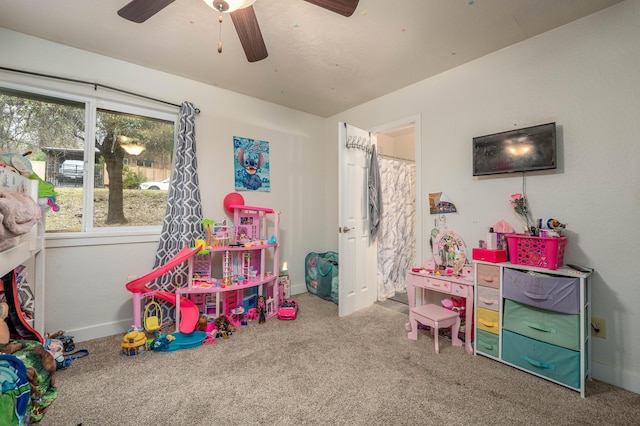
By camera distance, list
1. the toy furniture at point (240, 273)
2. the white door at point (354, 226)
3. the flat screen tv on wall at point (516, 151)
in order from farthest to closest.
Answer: the white door at point (354, 226) → the toy furniture at point (240, 273) → the flat screen tv on wall at point (516, 151)

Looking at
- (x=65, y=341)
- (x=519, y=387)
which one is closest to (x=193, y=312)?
(x=65, y=341)

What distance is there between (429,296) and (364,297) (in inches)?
29.2

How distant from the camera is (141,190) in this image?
2.82m

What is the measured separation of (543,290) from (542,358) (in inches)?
18.4

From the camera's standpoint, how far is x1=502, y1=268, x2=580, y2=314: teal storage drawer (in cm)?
179

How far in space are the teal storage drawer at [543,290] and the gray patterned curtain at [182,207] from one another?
9.28ft

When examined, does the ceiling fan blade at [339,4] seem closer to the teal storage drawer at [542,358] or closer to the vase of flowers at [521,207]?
the vase of flowers at [521,207]

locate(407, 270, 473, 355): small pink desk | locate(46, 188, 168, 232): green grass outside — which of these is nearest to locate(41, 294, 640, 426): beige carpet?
locate(407, 270, 473, 355): small pink desk

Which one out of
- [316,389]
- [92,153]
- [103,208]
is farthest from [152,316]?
[316,389]

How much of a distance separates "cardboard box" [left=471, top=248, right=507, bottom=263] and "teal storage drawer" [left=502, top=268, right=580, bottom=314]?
0.12 metres

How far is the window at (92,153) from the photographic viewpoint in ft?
7.69

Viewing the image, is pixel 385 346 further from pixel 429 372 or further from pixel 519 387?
pixel 519 387

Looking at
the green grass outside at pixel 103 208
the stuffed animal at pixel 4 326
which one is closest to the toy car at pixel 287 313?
the green grass outside at pixel 103 208

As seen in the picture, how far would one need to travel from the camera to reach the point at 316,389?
178 centimetres
